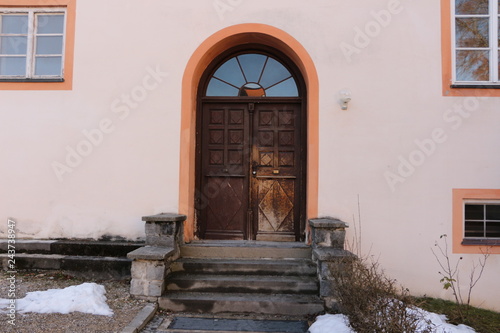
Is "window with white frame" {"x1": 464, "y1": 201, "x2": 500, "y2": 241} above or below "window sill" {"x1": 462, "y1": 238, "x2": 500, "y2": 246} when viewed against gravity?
above

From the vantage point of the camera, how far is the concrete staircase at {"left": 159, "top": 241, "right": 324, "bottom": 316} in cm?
454

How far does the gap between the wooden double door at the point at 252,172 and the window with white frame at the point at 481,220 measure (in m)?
2.53

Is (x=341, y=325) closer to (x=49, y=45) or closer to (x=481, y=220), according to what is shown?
(x=481, y=220)

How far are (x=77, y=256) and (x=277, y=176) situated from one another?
3362 mm

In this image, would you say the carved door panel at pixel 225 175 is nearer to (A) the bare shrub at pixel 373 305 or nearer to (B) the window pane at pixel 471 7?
(A) the bare shrub at pixel 373 305

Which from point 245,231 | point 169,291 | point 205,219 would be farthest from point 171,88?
point 169,291

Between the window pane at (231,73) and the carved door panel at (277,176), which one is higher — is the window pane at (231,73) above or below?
above

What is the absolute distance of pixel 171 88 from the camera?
573 centimetres

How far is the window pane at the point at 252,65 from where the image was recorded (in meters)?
6.27

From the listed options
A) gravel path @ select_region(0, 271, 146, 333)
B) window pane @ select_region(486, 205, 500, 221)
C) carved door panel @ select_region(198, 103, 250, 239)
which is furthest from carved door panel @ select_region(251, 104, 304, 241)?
window pane @ select_region(486, 205, 500, 221)

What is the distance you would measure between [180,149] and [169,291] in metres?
2.12

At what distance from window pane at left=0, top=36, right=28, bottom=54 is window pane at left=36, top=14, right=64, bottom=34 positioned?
0.36 m

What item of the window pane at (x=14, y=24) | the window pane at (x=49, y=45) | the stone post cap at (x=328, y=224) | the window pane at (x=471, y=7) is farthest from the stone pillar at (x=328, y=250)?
the window pane at (x=14, y=24)

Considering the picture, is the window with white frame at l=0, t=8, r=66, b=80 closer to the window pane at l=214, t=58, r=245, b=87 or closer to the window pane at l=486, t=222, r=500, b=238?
the window pane at l=214, t=58, r=245, b=87
